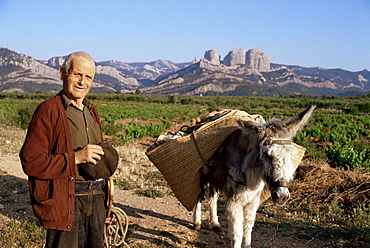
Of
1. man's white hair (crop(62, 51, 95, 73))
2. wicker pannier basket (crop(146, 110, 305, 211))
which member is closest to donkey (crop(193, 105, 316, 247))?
wicker pannier basket (crop(146, 110, 305, 211))

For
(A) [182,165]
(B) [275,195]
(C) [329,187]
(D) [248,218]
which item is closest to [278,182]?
(B) [275,195]

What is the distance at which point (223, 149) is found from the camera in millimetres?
4176

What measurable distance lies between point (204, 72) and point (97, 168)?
19746 cm

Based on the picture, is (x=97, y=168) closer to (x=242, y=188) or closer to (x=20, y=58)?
(x=242, y=188)

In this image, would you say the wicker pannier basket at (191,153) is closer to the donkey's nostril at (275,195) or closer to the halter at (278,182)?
the halter at (278,182)

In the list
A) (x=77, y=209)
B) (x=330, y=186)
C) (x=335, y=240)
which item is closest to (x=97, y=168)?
(x=77, y=209)

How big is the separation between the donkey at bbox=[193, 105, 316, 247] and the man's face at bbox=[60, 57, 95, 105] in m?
1.66

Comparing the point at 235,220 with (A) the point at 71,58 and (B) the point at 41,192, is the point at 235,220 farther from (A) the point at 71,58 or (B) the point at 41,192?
(A) the point at 71,58

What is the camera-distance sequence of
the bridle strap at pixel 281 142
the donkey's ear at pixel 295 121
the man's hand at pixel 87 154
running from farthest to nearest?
the donkey's ear at pixel 295 121 → the bridle strap at pixel 281 142 → the man's hand at pixel 87 154

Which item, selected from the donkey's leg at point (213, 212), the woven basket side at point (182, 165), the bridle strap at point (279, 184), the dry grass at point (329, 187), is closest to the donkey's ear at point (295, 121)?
the bridle strap at point (279, 184)

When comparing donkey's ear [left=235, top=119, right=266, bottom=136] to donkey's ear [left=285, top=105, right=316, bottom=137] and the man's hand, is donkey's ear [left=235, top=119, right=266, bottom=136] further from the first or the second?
the man's hand

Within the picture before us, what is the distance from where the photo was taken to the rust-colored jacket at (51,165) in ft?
7.65

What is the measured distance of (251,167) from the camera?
11.4 feet

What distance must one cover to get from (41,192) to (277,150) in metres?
2.24
